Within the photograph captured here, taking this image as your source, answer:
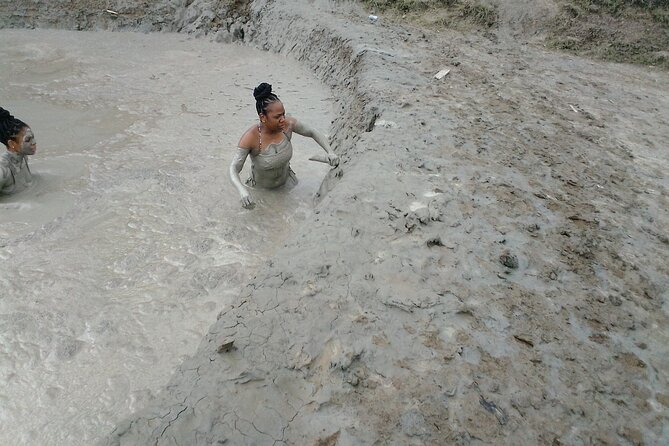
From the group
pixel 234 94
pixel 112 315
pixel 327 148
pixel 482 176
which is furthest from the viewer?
pixel 234 94

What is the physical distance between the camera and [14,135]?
4.01m

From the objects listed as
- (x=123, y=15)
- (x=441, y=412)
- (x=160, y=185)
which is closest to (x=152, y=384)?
(x=441, y=412)

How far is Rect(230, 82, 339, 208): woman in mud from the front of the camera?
3.71 metres

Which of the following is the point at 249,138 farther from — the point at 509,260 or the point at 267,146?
the point at 509,260

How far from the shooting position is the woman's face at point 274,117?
3.71 m

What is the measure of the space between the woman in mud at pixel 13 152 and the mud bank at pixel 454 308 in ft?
9.10

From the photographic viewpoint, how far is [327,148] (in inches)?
164

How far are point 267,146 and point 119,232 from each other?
1.38 m

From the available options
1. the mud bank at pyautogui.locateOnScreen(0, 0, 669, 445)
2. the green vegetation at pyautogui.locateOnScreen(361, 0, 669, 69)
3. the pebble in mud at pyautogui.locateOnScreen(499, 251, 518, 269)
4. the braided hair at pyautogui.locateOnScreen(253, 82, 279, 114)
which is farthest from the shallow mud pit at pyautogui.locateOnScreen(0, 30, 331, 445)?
the green vegetation at pyautogui.locateOnScreen(361, 0, 669, 69)

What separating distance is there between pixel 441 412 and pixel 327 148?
9.14 ft

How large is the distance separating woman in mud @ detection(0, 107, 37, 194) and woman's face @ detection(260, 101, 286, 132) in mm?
2141

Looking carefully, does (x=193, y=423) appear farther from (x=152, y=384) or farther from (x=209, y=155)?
(x=209, y=155)

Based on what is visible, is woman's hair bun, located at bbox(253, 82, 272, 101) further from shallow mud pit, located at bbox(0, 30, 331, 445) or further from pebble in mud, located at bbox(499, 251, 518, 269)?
pebble in mud, located at bbox(499, 251, 518, 269)

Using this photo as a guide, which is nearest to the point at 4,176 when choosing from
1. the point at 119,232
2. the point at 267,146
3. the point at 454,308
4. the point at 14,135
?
the point at 14,135
